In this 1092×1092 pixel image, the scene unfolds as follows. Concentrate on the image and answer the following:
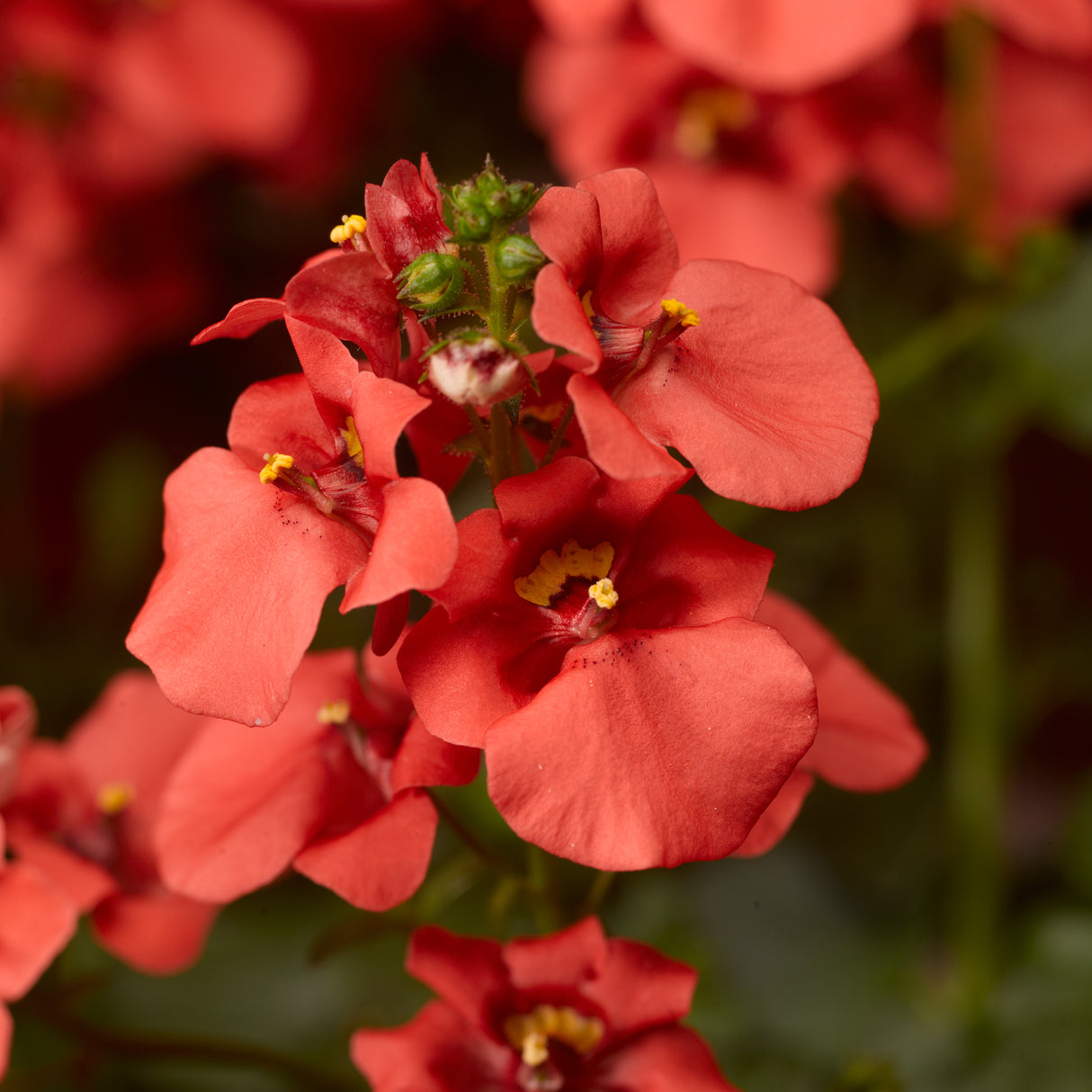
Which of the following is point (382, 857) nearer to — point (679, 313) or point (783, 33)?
point (679, 313)

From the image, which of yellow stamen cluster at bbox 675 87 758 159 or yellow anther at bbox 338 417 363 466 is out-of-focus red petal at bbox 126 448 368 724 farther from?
yellow stamen cluster at bbox 675 87 758 159

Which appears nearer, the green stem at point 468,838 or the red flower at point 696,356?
the red flower at point 696,356

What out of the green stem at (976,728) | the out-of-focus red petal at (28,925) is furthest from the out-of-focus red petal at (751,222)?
the out-of-focus red petal at (28,925)

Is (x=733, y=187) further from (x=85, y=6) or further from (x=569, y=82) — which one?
(x=85, y=6)

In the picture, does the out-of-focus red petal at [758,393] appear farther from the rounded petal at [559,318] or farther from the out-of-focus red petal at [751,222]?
the out-of-focus red petal at [751,222]

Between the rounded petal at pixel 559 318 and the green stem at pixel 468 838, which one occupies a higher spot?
the rounded petal at pixel 559 318

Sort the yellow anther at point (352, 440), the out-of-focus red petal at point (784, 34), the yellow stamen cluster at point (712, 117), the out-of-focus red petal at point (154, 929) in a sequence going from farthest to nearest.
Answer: the yellow stamen cluster at point (712, 117), the out-of-focus red petal at point (784, 34), the out-of-focus red petal at point (154, 929), the yellow anther at point (352, 440)

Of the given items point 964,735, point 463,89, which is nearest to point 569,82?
point 463,89

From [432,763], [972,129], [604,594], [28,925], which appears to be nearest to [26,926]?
[28,925]
